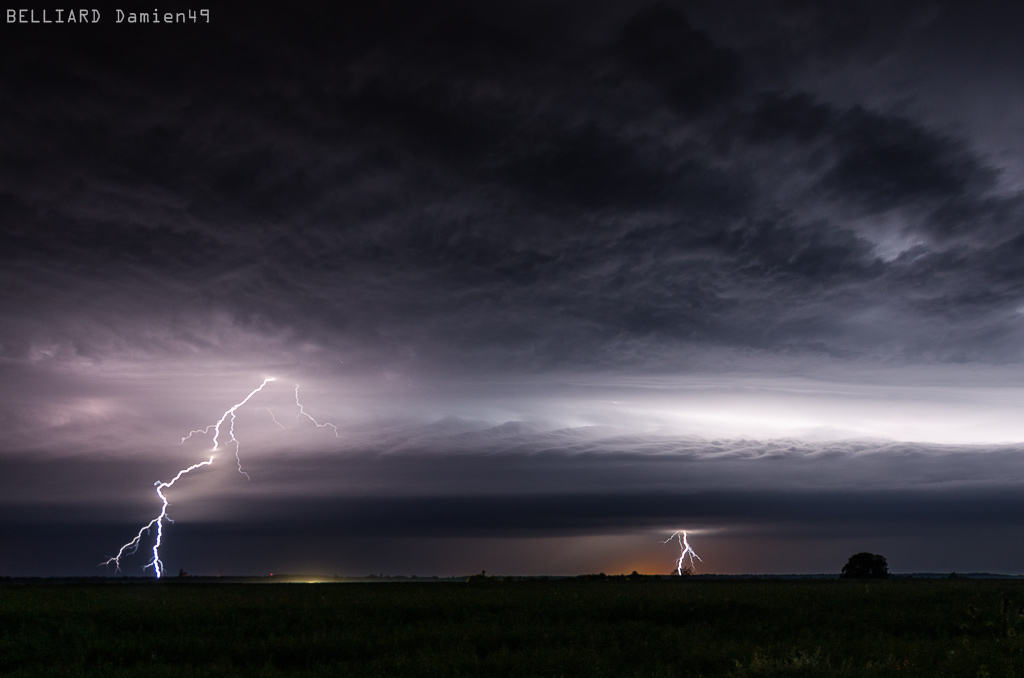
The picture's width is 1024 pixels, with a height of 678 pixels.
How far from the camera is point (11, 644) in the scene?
85.5ft

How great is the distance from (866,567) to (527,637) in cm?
8732

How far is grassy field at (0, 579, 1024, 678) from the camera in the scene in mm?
20266

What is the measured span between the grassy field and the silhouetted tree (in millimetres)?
63253

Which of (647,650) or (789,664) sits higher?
(789,664)

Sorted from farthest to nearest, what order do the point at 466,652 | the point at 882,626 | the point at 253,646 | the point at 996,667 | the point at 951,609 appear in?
1. the point at 951,609
2. the point at 882,626
3. the point at 253,646
4. the point at 466,652
5. the point at 996,667

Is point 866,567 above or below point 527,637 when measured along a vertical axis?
below

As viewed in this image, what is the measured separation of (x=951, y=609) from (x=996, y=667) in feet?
55.7

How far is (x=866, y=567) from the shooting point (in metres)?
96.4

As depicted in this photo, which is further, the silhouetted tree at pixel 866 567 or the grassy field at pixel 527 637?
the silhouetted tree at pixel 866 567

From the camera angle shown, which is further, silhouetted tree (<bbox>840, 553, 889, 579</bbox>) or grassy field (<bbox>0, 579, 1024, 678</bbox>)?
silhouetted tree (<bbox>840, 553, 889, 579</bbox>)

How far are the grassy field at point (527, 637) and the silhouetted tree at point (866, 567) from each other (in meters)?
63.3

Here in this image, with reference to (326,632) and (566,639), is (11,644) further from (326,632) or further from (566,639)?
(566,639)

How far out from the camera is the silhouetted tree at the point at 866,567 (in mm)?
95312

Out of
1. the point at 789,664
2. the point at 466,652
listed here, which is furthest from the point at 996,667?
the point at 466,652
